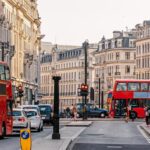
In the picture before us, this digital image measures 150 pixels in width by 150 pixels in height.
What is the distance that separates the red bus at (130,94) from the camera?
292 feet

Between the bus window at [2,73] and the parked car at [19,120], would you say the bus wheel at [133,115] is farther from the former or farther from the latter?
the bus window at [2,73]

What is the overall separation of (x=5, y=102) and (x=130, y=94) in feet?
151

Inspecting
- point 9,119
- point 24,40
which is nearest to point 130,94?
point 24,40

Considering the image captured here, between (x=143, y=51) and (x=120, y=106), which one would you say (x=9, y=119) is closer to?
(x=120, y=106)

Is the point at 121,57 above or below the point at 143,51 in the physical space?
above

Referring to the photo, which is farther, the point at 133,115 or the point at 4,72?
the point at 133,115

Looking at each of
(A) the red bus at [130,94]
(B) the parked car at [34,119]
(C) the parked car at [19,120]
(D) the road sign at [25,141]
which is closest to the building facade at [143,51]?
(A) the red bus at [130,94]

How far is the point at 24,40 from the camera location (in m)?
118

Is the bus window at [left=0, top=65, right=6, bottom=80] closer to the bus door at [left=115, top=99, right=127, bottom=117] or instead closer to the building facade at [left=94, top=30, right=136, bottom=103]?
the bus door at [left=115, top=99, right=127, bottom=117]

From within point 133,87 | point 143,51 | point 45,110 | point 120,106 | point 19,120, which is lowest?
point 19,120

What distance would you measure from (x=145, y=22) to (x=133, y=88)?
268 feet

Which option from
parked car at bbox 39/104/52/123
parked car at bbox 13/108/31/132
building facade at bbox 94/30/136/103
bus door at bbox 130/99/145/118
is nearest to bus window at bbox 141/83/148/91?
bus door at bbox 130/99/145/118

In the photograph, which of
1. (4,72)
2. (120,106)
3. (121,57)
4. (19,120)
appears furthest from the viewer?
(121,57)

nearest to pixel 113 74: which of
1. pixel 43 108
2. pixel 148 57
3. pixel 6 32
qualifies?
pixel 148 57
